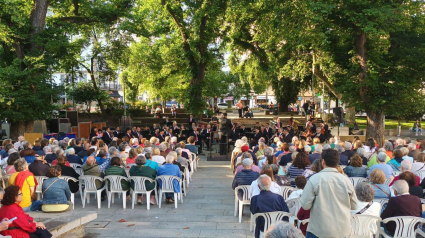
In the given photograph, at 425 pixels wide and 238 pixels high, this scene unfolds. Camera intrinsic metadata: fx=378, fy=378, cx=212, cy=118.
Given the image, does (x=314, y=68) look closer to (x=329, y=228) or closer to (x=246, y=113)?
(x=246, y=113)

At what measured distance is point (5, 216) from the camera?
4.51m

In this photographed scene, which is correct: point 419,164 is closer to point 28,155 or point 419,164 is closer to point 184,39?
point 28,155

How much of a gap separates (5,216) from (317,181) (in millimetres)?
3631

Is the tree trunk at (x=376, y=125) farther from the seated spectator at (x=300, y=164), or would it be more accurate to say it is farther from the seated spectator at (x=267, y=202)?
the seated spectator at (x=267, y=202)

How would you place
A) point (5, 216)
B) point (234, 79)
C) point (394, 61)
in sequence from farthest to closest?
point (234, 79) → point (394, 61) → point (5, 216)

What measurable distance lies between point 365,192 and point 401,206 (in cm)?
64

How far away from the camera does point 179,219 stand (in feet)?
24.2

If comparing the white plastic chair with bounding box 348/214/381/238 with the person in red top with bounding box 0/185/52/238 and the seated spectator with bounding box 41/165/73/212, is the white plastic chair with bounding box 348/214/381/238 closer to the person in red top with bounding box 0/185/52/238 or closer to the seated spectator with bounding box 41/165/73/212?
the person in red top with bounding box 0/185/52/238

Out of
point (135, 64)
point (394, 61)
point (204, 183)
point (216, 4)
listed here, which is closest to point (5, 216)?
point (204, 183)

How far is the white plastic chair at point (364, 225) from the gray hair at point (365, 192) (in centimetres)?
27

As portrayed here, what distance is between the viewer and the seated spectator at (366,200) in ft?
15.6

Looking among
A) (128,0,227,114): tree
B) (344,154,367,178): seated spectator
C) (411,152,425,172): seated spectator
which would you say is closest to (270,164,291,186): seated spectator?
(344,154,367,178): seated spectator

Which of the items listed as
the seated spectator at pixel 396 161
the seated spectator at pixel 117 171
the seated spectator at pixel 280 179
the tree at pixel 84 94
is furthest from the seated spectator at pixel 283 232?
the tree at pixel 84 94

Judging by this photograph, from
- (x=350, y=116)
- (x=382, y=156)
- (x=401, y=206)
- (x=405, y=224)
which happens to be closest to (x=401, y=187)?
(x=401, y=206)
